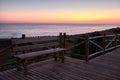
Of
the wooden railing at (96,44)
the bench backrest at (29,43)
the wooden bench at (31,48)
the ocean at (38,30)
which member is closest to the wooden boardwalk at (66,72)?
the wooden bench at (31,48)

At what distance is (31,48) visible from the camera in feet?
14.9

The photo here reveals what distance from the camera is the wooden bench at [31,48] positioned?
3967 millimetres

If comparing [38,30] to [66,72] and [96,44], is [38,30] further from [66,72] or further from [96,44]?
[66,72]

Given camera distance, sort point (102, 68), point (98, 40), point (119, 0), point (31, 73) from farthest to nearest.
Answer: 1. point (119, 0)
2. point (98, 40)
3. point (102, 68)
4. point (31, 73)

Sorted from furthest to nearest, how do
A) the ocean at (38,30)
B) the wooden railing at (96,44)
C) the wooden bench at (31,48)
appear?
1. the ocean at (38,30)
2. the wooden railing at (96,44)
3. the wooden bench at (31,48)

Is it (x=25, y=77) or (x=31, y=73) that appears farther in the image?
(x=31, y=73)

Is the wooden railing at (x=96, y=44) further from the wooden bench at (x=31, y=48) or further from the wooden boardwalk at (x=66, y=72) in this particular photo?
the wooden bench at (x=31, y=48)

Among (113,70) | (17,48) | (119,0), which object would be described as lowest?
(113,70)

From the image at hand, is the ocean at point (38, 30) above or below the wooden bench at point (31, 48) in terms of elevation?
below

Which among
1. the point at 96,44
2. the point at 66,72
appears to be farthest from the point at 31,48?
the point at 96,44

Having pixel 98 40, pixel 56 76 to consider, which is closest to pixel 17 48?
pixel 56 76

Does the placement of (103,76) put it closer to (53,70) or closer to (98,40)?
(53,70)

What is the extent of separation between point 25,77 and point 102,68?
2551 mm

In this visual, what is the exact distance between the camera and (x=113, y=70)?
439 cm
